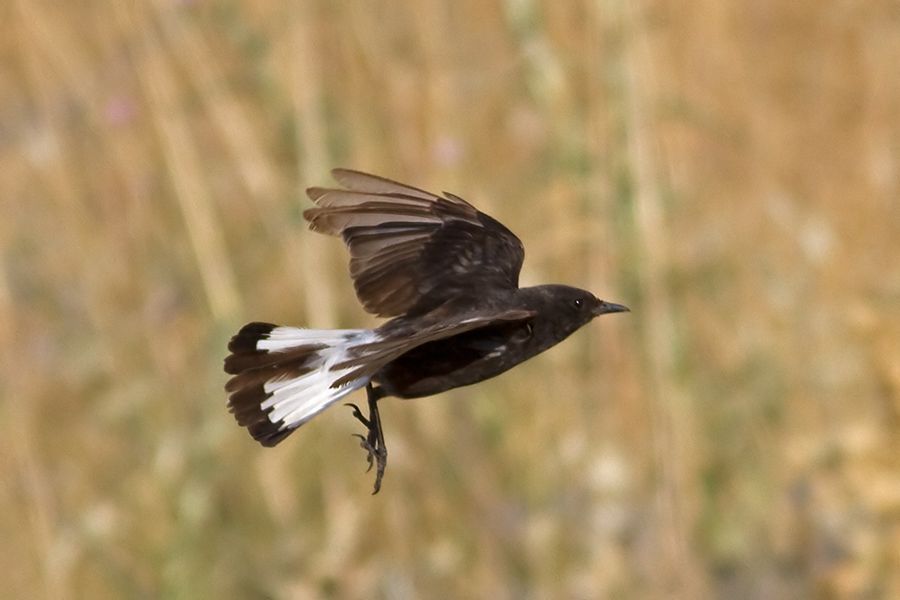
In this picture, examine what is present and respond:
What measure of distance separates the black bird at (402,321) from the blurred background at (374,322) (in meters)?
0.73

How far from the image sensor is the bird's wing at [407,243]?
257cm

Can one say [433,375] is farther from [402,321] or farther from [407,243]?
[407,243]

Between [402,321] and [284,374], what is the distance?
23 centimetres

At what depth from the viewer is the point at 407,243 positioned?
267 centimetres

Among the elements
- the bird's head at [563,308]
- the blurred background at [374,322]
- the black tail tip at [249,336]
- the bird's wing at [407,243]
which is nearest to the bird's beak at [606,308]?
the bird's head at [563,308]

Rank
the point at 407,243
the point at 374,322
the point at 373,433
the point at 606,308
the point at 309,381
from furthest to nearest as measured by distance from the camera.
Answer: the point at 374,322 → the point at 407,243 → the point at 606,308 → the point at 373,433 → the point at 309,381

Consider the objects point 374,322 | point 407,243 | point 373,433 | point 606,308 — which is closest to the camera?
point 373,433

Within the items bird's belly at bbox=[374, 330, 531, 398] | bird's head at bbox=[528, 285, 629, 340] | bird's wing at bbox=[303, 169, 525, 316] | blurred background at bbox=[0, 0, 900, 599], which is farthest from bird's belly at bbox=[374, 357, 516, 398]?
blurred background at bbox=[0, 0, 900, 599]

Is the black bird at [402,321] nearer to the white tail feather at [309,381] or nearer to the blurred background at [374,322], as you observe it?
the white tail feather at [309,381]

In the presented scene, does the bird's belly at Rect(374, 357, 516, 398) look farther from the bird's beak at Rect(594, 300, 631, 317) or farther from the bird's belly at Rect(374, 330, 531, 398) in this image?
the bird's beak at Rect(594, 300, 631, 317)

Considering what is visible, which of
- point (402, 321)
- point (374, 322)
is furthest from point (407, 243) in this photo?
point (374, 322)

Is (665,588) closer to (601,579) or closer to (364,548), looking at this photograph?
(601,579)

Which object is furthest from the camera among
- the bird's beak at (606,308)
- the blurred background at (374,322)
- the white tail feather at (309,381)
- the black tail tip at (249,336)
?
the blurred background at (374,322)

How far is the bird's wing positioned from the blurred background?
714 millimetres
